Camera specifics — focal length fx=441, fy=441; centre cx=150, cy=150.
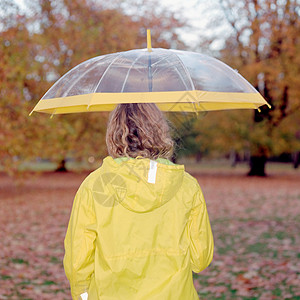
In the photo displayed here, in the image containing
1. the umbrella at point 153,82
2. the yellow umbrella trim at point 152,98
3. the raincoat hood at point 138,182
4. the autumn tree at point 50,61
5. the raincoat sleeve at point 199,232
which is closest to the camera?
the raincoat hood at point 138,182

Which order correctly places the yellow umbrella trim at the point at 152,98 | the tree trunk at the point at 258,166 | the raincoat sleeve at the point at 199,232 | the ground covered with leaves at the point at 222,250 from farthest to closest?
the tree trunk at the point at 258,166
the ground covered with leaves at the point at 222,250
the yellow umbrella trim at the point at 152,98
the raincoat sleeve at the point at 199,232

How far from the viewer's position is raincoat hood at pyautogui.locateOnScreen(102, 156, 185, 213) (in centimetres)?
203

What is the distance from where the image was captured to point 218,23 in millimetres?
18781

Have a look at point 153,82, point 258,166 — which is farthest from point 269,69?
point 153,82

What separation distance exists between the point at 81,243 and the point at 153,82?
1.09m

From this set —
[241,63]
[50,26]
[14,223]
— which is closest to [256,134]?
[241,63]

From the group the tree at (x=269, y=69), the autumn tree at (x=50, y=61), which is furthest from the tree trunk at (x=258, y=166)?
the autumn tree at (x=50, y=61)

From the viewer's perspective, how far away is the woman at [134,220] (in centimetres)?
204

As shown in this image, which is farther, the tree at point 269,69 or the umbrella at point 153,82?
the tree at point 269,69

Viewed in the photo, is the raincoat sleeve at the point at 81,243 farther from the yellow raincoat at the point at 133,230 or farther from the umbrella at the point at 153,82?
the umbrella at the point at 153,82

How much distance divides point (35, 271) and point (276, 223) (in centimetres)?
545

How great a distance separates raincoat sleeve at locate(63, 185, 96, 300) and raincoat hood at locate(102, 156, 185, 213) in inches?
5.2

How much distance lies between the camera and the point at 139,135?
6.99 feet

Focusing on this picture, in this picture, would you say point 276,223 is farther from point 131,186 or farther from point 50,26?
point 50,26
